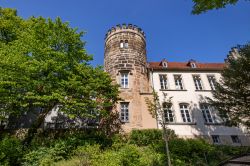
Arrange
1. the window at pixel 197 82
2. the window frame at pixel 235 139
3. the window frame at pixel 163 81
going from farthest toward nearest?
the window at pixel 197 82
the window frame at pixel 163 81
the window frame at pixel 235 139

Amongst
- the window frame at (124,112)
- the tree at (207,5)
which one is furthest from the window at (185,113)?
the tree at (207,5)

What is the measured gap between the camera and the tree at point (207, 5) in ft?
21.4

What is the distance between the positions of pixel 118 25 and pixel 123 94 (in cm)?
1035

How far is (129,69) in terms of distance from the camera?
Answer: 79.1 feet

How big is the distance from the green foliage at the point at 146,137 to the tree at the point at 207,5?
13.5 m

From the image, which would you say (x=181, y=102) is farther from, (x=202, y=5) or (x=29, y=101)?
(x=202, y=5)

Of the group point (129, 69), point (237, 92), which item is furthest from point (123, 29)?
point (237, 92)

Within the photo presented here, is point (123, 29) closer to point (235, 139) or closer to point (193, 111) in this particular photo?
point (193, 111)

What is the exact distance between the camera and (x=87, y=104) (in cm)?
1694

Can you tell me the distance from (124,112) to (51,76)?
859 centimetres

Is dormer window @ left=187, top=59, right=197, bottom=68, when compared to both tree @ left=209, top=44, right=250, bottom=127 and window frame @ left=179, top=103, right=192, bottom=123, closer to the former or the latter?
window frame @ left=179, top=103, right=192, bottom=123

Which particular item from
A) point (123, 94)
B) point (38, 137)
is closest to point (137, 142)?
point (123, 94)

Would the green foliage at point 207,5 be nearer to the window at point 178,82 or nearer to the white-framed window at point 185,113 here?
the white-framed window at point 185,113

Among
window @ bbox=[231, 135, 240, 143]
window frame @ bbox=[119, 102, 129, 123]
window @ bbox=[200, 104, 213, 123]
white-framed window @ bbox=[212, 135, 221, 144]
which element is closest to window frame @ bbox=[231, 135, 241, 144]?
window @ bbox=[231, 135, 240, 143]
